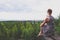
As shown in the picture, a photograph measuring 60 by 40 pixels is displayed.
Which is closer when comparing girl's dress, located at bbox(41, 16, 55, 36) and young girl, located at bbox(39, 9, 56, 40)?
young girl, located at bbox(39, 9, 56, 40)

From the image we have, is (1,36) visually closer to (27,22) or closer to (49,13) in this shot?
(27,22)

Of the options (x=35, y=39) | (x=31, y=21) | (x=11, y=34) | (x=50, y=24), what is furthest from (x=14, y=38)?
(x=50, y=24)

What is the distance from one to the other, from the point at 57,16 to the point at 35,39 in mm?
4127

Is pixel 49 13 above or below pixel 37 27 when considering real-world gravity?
above

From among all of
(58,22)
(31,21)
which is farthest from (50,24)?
(58,22)

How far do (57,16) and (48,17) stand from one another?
6294mm

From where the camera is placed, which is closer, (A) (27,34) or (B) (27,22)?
(A) (27,34)

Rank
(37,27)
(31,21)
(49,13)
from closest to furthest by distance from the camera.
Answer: (49,13)
(37,27)
(31,21)

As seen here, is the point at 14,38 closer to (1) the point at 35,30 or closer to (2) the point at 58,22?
(1) the point at 35,30

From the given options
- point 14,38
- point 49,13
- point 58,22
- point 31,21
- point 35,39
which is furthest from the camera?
point 58,22

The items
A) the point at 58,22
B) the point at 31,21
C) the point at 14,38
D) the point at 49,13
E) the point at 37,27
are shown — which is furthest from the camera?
the point at 58,22

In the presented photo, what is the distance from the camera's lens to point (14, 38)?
39.8 feet

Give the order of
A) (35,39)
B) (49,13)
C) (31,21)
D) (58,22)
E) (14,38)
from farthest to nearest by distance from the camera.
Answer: (58,22) → (31,21) → (14,38) → (35,39) → (49,13)

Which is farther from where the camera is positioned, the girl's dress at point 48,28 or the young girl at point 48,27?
the girl's dress at point 48,28
